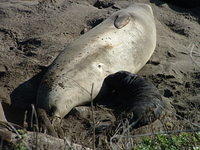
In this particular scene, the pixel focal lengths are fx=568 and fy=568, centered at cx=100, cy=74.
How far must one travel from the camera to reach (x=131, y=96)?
277 inches

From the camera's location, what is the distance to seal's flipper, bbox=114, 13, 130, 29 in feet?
25.8

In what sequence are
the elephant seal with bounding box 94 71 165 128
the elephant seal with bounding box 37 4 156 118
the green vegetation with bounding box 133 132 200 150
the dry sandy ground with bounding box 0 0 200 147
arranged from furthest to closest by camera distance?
the dry sandy ground with bounding box 0 0 200 147 < the elephant seal with bounding box 37 4 156 118 < the elephant seal with bounding box 94 71 165 128 < the green vegetation with bounding box 133 132 200 150

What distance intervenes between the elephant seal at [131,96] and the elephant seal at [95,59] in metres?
0.16

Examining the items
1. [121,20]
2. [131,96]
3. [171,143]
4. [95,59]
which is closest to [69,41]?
[121,20]

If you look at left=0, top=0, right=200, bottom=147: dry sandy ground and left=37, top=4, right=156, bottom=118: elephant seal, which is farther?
left=0, top=0, right=200, bottom=147: dry sandy ground

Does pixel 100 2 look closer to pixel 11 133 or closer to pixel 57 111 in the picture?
pixel 57 111

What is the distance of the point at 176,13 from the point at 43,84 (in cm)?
408

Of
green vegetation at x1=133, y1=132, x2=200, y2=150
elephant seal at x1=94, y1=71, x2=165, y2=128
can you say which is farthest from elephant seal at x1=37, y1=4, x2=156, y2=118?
green vegetation at x1=133, y1=132, x2=200, y2=150

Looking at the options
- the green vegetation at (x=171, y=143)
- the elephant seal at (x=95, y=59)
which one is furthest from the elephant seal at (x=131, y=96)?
the green vegetation at (x=171, y=143)

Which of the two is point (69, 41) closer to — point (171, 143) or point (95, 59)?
point (95, 59)

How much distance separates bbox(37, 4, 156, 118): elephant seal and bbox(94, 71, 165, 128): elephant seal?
0.16 metres

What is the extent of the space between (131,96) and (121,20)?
1.42 meters

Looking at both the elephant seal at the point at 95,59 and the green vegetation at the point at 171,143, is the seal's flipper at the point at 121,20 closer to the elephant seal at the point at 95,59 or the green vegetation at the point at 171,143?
the elephant seal at the point at 95,59

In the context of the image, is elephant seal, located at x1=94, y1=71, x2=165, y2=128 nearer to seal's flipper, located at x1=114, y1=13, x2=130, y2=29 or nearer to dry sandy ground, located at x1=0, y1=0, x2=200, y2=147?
dry sandy ground, located at x1=0, y1=0, x2=200, y2=147
